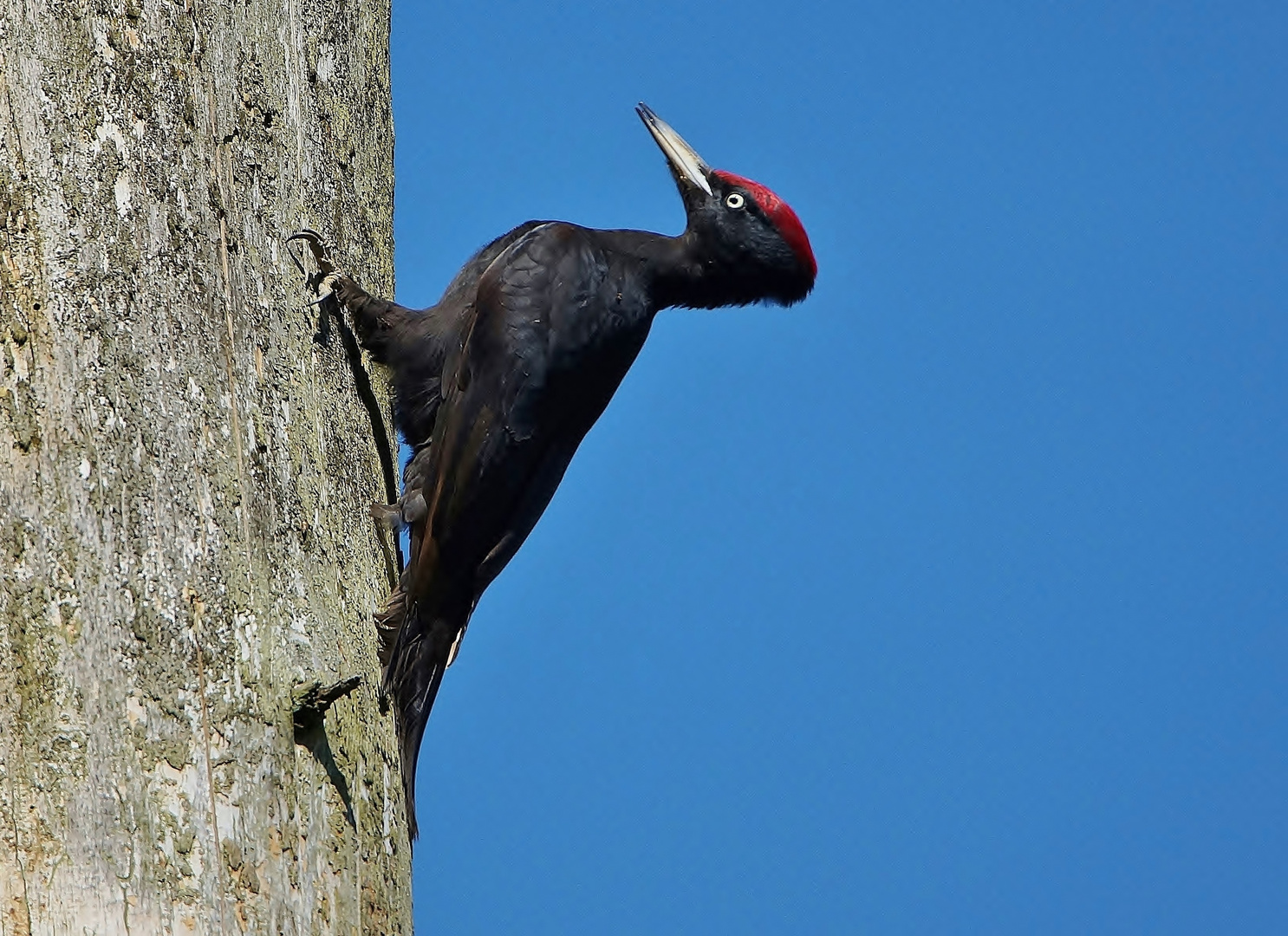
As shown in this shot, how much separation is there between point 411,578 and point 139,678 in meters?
1.10

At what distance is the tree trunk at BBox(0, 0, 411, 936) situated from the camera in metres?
2.10

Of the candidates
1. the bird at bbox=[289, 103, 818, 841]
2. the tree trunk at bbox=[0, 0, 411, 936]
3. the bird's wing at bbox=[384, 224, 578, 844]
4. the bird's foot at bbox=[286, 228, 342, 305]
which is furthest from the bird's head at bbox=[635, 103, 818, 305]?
the tree trunk at bbox=[0, 0, 411, 936]

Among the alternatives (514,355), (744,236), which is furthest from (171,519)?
(744,236)

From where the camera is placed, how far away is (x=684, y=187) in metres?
4.33

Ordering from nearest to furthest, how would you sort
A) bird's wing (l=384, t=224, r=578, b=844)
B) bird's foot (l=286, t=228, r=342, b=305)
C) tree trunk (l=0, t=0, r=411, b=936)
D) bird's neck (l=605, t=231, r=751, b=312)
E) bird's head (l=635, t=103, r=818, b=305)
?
tree trunk (l=0, t=0, r=411, b=936) → bird's foot (l=286, t=228, r=342, b=305) → bird's wing (l=384, t=224, r=578, b=844) → bird's neck (l=605, t=231, r=751, b=312) → bird's head (l=635, t=103, r=818, b=305)

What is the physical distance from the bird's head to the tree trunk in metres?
1.60

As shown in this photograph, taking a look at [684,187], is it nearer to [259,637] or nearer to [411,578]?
[411,578]

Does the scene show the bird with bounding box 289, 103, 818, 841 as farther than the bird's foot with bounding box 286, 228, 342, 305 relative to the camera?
Yes

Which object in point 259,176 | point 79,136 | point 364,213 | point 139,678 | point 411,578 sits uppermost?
point 364,213

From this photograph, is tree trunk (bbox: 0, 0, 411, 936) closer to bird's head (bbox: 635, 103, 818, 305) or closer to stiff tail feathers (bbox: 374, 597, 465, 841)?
stiff tail feathers (bbox: 374, 597, 465, 841)

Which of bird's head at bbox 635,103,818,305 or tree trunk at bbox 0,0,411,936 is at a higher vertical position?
bird's head at bbox 635,103,818,305

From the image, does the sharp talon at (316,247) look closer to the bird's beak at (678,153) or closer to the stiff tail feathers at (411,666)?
the stiff tail feathers at (411,666)

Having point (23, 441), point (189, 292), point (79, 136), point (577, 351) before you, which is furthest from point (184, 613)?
point (577, 351)

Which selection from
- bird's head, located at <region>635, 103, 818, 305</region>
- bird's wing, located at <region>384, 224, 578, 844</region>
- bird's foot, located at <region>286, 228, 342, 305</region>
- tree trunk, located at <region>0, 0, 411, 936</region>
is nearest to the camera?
tree trunk, located at <region>0, 0, 411, 936</region>
